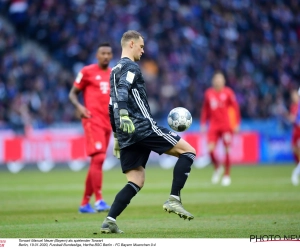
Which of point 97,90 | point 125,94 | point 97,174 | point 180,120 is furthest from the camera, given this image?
point 97,90

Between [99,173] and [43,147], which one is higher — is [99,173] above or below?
below

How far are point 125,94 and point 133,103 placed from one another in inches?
10.7

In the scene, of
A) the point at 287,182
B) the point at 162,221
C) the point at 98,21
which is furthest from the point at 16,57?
the point at 162,221

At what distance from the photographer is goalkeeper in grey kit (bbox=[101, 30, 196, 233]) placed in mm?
7684

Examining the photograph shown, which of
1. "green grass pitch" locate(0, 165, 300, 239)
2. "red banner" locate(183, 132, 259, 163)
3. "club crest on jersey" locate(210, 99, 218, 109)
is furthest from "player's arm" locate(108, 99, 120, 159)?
"red banner" locate(183, 132, 259, 163)

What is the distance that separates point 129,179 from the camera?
7910 millimetres

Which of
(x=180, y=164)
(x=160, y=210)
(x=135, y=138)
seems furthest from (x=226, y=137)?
(x=135, y=138)

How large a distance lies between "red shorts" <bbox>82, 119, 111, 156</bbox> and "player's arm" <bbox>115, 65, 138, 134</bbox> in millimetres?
3346

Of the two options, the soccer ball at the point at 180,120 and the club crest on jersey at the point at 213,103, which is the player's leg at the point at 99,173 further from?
the club crest on jersey at the point at 213,103

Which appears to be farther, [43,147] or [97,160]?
[43,147]

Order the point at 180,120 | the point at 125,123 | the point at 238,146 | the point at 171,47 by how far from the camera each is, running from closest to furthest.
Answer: the point at 125,123, the point at 180,120, the point at 238,146, the point at 171,47

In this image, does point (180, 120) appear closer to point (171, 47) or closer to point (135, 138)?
point (135, 138)

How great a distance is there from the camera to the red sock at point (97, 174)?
10.9 meters

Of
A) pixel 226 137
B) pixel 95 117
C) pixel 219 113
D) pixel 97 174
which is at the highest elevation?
pixel 219 113
